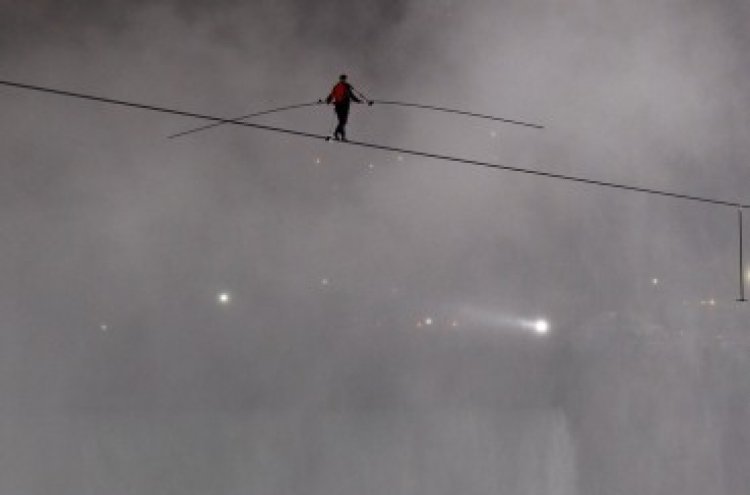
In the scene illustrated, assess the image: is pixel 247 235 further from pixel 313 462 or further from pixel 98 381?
pixel 313 462

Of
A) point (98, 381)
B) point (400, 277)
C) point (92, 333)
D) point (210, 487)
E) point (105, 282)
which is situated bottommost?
point (210, 487)

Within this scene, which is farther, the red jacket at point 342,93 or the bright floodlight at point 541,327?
the bright floodlight at point 541,327

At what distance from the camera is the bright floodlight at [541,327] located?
266 feet

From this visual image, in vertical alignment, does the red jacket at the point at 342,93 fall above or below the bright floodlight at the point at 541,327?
below

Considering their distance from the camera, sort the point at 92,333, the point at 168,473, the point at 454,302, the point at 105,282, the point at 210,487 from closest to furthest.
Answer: the point at 210,487, the point at 168,473, the point at 105,282, the point at 92,333, the point at 454,302

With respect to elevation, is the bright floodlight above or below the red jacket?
above

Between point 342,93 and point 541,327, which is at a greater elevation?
point 541,327

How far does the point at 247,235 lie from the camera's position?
73.6 m

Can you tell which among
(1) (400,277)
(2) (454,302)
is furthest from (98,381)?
(2) (454,302)

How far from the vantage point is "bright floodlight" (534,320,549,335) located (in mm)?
81062

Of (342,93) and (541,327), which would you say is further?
(541,327)

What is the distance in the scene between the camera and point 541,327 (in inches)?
3219

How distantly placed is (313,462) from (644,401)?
3010 cm

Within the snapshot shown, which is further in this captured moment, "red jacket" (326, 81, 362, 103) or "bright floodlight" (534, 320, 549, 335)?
"bright floodlight" (534, 320, 549, 335)
